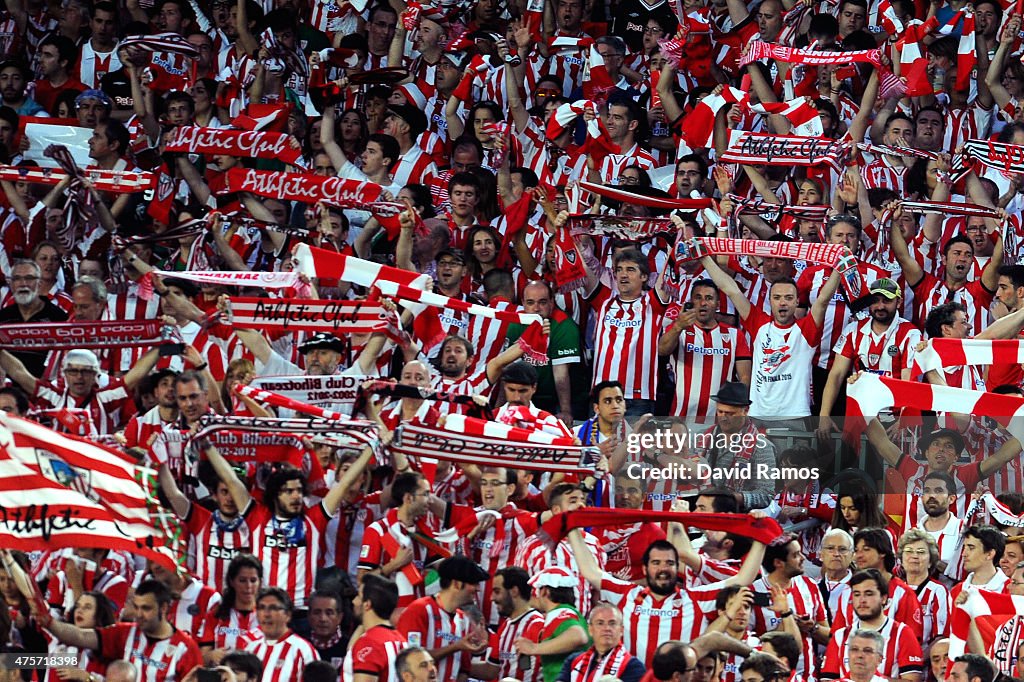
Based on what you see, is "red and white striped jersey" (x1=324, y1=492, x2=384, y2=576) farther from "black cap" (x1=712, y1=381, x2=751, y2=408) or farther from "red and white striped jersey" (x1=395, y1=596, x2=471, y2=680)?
"black cap" (x1=712, y1=381, x2=751, y2=408)

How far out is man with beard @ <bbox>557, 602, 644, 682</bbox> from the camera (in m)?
12.5

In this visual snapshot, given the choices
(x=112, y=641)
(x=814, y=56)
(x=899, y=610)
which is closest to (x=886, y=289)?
(x=814, y=56)

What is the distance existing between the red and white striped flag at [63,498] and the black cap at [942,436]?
4.56m

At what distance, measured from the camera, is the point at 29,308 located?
53.6 ft

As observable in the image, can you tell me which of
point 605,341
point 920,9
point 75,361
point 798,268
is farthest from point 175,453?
point 920,9

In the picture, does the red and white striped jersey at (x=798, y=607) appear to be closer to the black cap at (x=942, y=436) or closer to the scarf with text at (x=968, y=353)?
the black cap at (x=942, y=436)

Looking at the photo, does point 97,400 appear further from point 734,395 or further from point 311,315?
point 734,395

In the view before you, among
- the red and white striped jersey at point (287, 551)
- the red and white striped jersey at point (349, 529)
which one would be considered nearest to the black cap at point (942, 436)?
the red and white striped jersey at point (349, 529)

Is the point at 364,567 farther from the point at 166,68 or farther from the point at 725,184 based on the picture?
the point at 166,68

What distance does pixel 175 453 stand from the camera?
14578 mm

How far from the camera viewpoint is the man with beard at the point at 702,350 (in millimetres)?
15914

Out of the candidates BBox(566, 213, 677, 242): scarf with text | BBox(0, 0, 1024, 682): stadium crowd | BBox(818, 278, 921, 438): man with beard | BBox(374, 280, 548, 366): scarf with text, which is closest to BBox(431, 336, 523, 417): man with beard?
BBox(0, 0, 1024, 682): stadium crowd

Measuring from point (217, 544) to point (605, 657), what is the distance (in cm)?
240

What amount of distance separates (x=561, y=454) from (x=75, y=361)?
10.7 feet
